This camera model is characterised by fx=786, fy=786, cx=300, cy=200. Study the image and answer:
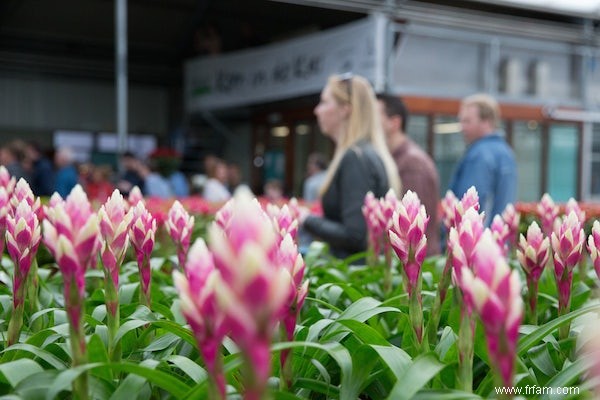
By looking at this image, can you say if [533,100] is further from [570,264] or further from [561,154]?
[570,264]

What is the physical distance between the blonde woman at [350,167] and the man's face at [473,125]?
3.98ft

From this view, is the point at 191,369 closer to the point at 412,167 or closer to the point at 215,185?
the point at 412,167

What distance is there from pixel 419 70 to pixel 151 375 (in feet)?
38.9

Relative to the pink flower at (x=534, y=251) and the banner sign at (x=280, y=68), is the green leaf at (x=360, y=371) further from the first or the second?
the banner sign at (x=280, y=68)

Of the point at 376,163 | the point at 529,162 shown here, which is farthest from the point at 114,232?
the point at 529,162

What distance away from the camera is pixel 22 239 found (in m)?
1.42

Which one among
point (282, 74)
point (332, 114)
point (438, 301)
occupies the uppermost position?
point (282, 74)

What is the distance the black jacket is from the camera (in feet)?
10.8

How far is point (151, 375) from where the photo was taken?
3.46 ft

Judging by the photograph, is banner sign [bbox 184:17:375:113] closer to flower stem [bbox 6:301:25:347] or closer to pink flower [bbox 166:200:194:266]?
pink flower [bbox 166:200:194:266]

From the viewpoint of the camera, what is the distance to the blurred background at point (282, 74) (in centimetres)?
1209

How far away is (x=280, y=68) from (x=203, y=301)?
12669 millimetres

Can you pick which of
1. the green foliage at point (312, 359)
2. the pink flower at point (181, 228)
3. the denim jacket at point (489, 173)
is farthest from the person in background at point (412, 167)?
the pink flower at point (181, 228)

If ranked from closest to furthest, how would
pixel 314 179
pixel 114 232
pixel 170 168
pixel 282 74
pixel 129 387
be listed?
pixel 129 387, pixel 114 232, pixel 314 179, pixel 170 168, pixel 282 74
